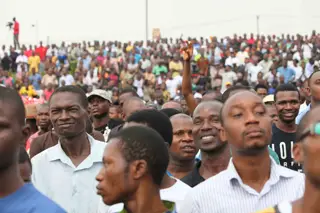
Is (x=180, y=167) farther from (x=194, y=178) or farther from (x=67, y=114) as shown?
(x=67, y=114)

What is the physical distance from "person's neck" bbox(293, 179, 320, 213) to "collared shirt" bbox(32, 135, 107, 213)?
265cm

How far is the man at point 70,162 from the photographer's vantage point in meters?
5.88

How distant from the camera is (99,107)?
30.9 ft

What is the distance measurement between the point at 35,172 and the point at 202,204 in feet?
5.81

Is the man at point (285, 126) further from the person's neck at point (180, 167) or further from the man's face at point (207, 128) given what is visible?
the man's face at point (207, 128)

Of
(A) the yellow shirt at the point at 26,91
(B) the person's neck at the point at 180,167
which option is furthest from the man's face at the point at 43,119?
(A) the yellow shirt at the point at 26,91

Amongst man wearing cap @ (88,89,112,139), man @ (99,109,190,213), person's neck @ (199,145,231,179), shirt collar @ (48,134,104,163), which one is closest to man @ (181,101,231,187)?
person's neck @ (199,145,231,179)

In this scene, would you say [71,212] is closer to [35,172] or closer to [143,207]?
[35,172]

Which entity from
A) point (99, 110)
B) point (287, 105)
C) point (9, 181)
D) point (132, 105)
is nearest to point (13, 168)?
point (9, 181)

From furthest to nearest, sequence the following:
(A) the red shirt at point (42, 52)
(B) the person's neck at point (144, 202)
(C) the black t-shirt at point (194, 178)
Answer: (A) the red shirt at point (42, 52) < (C) the black t-shirt at point (194, 178) < (B) the person's neck at point (144, 202)

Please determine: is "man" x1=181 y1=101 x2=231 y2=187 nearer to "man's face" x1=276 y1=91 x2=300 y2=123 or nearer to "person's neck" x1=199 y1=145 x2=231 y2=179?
"person's neck" x1=199 y1=145 x2=231 y2=179

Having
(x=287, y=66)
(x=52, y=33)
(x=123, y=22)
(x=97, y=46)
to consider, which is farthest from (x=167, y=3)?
(x=287, y=66)

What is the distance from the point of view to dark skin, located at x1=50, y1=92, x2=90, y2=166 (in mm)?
6121

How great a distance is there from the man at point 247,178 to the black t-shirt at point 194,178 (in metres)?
1.14
